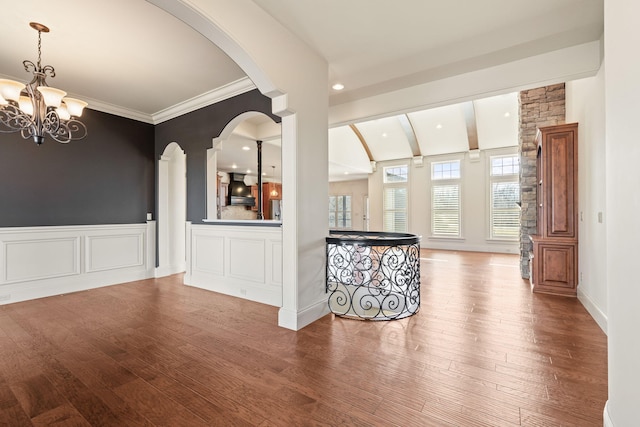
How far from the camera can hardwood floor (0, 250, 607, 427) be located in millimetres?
1677

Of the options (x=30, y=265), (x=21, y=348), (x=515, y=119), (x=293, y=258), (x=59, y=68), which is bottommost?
(x=21, y=348)

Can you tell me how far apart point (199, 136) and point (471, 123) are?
6.90 meters

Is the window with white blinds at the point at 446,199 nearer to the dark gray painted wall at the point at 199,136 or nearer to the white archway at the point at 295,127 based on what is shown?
the white archway at the point at 295,127

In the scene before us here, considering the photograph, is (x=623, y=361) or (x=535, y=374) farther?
Answer: (x=535, y=374)

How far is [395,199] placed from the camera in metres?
10.3

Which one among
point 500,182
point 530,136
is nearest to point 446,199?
point 500,182

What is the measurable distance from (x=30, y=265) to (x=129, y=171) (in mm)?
1957

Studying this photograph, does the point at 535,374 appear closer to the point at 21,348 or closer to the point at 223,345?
the point at 223,345

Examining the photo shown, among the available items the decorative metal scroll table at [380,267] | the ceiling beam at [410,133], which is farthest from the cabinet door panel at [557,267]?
the ceiling beam at [410,133]

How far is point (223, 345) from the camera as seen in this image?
2.58 m

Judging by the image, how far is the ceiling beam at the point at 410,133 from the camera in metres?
8.28

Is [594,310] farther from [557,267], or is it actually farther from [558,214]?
[558,214]

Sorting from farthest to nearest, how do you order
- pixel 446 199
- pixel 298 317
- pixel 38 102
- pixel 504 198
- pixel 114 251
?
1. pixel 446 199
2. pixel 504 198
3. pixel 114 251
4. pixel 38 102
5. pixel 298 317

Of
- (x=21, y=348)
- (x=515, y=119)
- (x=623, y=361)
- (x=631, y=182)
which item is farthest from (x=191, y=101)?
(x=515, y=119)
